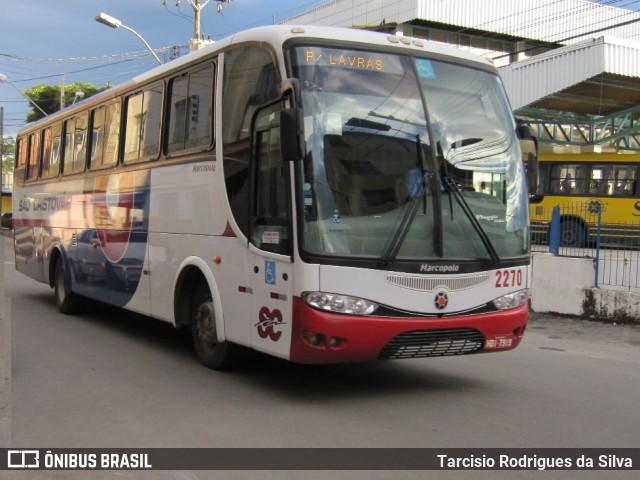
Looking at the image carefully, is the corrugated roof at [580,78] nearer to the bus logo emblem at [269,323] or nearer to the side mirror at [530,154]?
the side mirror at [530,154]

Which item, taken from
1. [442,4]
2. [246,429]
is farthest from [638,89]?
[246,429]

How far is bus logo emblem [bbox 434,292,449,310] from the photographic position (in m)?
6.12

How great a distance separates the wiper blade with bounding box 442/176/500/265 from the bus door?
1.45 m

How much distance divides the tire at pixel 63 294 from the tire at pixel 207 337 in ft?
15.3

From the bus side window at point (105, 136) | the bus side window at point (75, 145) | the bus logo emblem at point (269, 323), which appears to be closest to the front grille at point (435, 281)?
the bus logo emblem at point (269, 323)

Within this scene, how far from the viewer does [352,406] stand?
6184 millimetres

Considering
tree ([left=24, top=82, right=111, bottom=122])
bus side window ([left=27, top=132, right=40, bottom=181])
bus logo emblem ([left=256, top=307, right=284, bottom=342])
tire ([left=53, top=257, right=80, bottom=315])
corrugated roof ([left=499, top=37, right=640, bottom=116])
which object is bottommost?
tire ([left=53, top=257, right=80, bottom=315])

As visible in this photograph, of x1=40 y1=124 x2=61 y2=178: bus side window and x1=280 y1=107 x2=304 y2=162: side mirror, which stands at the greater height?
x1=40 y1=124 x2=61 y2=178: bus side window

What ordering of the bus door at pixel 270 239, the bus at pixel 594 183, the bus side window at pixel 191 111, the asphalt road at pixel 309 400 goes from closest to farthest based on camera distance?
the asphalt road at pixel 309 400 < the bus door at pixel 270 239 < the bus side window at pixel 191 111 < the bus at pixel 594 183

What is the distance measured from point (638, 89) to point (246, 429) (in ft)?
69.5

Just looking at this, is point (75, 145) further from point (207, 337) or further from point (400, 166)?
point (400, 166)

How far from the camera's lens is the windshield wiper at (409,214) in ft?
19.4

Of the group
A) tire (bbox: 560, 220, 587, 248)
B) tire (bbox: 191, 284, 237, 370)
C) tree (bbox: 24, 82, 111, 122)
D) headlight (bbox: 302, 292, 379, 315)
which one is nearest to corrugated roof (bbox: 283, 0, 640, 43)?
tree (bbox: 24, 82, 111, 122)

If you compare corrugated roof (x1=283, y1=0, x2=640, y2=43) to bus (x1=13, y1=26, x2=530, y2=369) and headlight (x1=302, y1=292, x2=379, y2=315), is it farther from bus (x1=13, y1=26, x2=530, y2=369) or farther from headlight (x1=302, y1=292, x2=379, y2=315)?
headlight (x1=302, y1=292, x2=379, y2=315)
